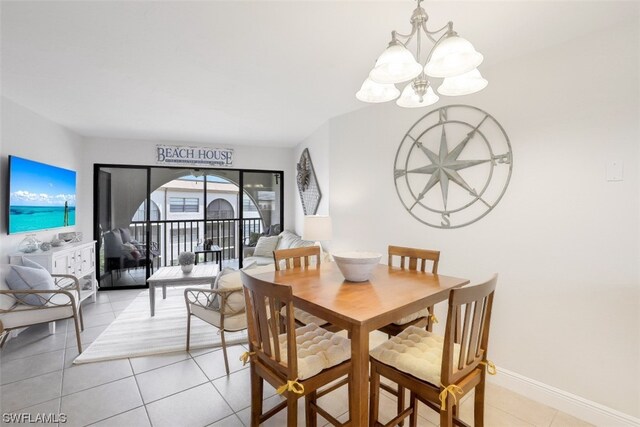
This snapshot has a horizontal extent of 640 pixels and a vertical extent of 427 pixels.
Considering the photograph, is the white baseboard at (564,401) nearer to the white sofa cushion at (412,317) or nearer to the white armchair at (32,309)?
the white sofa cushion at (412,317)

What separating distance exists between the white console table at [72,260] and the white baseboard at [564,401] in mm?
4074

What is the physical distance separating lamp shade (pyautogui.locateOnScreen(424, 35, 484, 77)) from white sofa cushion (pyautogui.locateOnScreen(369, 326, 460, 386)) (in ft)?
4.26

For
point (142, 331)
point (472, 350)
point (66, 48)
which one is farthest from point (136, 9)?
point (142, 331)

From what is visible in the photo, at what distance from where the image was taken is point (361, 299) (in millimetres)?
1458

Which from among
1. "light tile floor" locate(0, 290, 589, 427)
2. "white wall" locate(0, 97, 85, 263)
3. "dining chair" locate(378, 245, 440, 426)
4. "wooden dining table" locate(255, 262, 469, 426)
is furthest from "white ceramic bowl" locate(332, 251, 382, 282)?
"white wall" locate(0, 97, 85, 263)

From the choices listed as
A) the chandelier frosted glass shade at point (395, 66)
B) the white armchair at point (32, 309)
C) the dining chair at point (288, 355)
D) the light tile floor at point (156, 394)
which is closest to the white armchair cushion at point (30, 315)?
the white armchair at point (32, 309)

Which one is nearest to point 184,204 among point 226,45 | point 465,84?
point 226,45

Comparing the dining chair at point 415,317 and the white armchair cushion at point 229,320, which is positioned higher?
the dining chair at point 415,317

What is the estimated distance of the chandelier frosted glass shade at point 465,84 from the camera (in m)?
1.42

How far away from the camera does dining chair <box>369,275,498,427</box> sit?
1.21 m

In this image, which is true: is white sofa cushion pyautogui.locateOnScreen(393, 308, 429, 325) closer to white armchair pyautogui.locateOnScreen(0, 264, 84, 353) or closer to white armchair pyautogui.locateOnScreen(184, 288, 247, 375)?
white armchair pyautogui.locateOnScreen(184, 288, 247, 375)

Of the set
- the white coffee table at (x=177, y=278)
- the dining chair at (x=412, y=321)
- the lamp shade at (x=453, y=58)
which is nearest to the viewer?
the lamp shade at (x=453, y=58)

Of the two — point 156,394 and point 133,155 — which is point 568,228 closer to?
point 156,394

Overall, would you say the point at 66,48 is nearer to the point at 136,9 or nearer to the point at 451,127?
the point at 136,9
